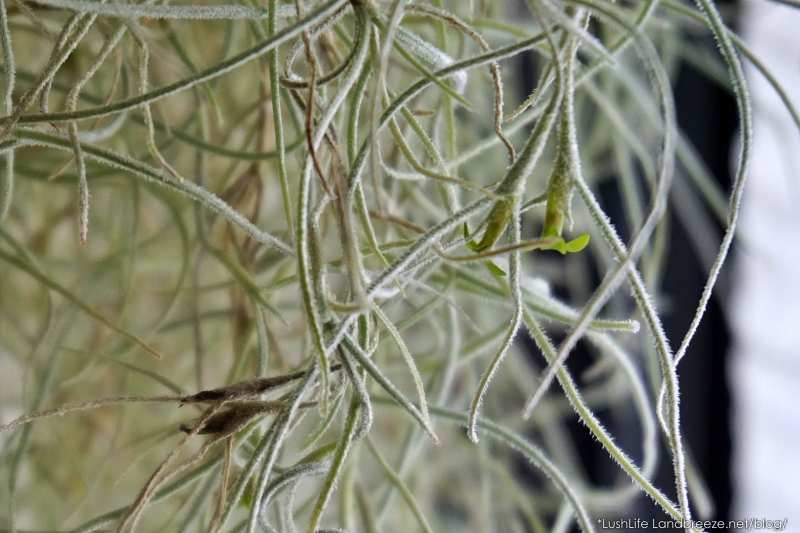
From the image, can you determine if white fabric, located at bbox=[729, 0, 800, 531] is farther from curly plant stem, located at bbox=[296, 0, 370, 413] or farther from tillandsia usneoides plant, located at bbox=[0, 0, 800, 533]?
curly plant stem, located at bbox=[296, 0, 370, 413]

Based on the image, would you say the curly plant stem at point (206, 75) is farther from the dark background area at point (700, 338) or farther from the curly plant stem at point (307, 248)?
the dark background area at point (700, 338)

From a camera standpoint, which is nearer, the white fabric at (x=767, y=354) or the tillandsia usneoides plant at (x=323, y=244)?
the tillandsia usneoides plant at (x=323, y=244)

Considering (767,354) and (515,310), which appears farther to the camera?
(767,354)


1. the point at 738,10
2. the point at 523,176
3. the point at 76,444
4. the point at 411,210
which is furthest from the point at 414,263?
the point at 738,10

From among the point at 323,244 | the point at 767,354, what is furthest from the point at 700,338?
the point at 323,244

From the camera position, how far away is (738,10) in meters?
0.54

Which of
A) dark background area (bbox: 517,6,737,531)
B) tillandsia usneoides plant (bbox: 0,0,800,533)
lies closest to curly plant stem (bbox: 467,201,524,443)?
tillandsia usneoides plant (bbox: 0,0,800,533)

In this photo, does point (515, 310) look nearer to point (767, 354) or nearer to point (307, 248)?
point (307, 248)

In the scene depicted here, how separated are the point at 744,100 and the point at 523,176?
55 mm

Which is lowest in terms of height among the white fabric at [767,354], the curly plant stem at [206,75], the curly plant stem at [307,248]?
the white fabric at [767,354]

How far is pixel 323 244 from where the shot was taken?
0.26 metres

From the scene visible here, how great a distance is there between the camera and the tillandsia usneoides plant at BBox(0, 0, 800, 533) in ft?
0.68

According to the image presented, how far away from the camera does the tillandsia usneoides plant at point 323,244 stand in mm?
208

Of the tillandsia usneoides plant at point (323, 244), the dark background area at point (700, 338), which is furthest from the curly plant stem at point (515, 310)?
the dark background area at point (700, 338)
